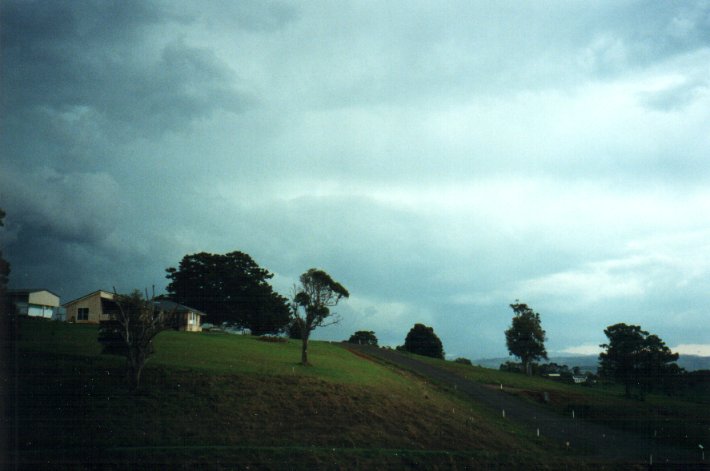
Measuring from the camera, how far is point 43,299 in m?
52.8

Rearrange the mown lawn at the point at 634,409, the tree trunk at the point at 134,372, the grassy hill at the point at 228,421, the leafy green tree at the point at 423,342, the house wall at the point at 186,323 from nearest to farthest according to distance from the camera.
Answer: the grassy hill at the point at 228,421 → the tree trunk at the point at 134,372 → the mown lawn at the point at 634,409 → the house wall at the point at 186,323 → the leafy green tree at the point at 423,342

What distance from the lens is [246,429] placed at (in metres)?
21.9

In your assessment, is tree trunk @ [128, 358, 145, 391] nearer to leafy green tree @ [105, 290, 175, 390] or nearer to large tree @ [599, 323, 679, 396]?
leafy green tree @ [105, 290, 175, 390]

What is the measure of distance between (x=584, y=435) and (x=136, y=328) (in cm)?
2828

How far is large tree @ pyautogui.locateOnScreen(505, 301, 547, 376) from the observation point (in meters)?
79.8

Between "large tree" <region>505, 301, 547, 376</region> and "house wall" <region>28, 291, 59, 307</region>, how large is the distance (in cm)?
6416

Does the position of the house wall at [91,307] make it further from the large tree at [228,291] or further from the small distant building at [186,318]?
the large tree at [228,291]

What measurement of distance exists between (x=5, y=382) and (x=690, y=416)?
49.6 m

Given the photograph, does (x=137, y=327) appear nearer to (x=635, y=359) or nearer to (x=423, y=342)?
(x=635, y=359)

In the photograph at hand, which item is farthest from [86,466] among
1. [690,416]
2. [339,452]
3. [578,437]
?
[690,416]

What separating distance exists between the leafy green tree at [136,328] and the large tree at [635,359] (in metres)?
50.0

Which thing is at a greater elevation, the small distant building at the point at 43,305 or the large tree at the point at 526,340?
the small distant building at the point at 43,305

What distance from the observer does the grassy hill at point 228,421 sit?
60.2ft

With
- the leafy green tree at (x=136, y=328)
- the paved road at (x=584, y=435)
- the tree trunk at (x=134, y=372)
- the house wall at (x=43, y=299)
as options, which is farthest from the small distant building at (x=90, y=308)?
the paved road at (x=584, y=435)
